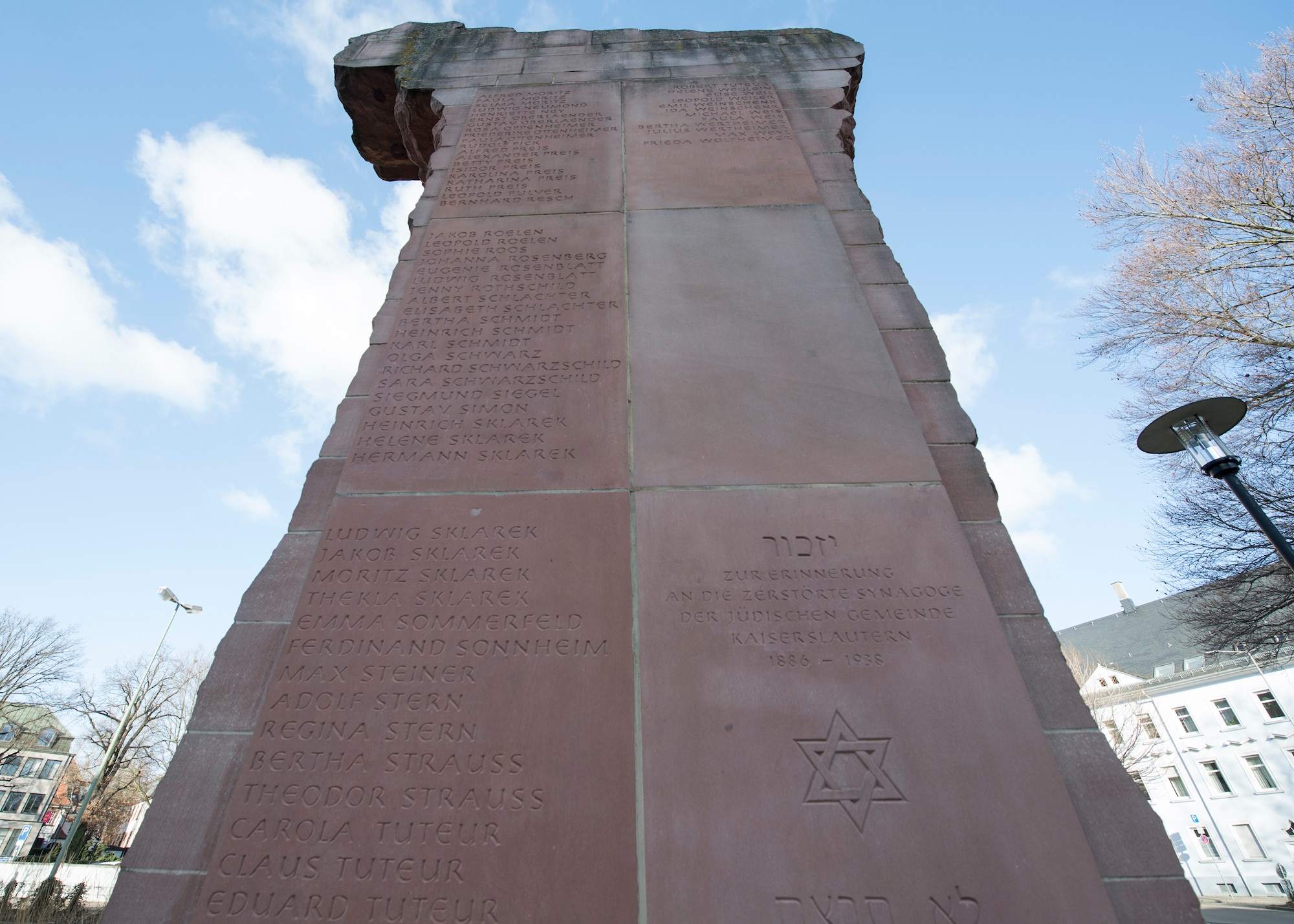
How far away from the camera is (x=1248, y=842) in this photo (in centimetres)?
3316

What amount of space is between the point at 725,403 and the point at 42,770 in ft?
234

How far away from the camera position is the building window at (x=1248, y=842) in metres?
32.5

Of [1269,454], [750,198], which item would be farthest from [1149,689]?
[750,198]

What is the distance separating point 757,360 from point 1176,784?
4965cm

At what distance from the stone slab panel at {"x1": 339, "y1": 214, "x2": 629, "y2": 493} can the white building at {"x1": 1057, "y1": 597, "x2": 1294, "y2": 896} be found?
3821cm

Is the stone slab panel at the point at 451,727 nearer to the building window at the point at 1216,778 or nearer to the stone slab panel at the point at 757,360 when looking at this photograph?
the stone slab panel at the point at 757,360

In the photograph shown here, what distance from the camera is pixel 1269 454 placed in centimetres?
1259

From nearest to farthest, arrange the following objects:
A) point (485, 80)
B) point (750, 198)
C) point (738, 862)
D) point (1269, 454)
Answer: point (738, 862) < point (750, 198) < point (485, 80) < point (1269, 454)

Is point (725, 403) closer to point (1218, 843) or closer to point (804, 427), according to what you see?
point (804, 427)

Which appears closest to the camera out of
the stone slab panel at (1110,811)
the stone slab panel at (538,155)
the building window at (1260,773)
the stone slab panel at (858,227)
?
the stone slab panel at (1110,811)

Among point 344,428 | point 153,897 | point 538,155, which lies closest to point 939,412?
point 344,428

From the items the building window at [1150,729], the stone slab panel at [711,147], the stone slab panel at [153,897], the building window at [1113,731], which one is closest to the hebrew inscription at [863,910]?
the stone slab panel at [153,897]

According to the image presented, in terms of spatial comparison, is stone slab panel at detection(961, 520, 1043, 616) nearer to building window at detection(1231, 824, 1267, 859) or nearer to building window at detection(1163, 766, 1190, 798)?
building window at detection(1231, 824, 1267, 859)

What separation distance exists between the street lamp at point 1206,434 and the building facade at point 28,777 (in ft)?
188
